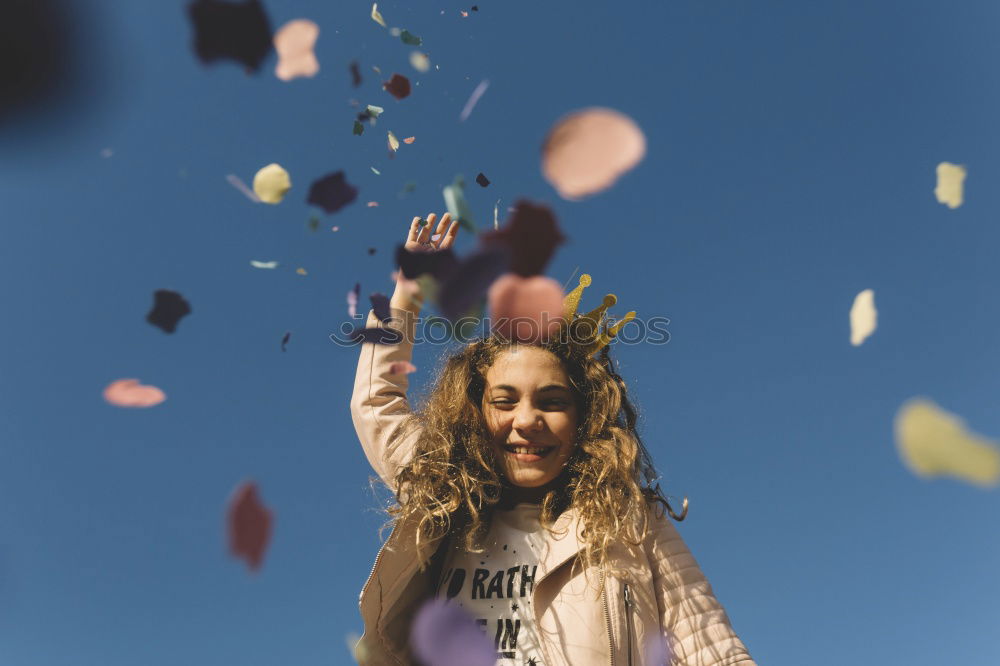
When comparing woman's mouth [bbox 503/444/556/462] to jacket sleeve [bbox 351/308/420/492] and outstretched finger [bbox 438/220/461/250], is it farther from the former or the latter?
outstretched finger [bbox 438/220/461/250]

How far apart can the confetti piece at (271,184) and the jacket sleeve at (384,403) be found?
0.78 meters

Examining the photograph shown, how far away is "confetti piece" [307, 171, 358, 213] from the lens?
2.19 m

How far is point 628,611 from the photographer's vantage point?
104 inches

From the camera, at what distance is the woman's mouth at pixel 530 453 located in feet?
9.64

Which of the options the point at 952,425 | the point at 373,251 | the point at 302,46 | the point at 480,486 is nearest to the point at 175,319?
the point at 373,251

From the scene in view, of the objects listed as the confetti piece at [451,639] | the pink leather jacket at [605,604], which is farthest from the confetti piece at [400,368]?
the confetti piece at [451,639]

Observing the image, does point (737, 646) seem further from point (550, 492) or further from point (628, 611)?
point (550, 492)

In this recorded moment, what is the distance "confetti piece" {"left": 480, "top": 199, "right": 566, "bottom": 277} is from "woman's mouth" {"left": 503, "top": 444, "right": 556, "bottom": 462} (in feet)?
3.64

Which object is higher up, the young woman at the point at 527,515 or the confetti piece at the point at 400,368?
the confetti piece at the point at 400,368

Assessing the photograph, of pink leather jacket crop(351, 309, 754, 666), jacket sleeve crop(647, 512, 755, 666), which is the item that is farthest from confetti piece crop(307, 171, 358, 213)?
jacket sleeve crop(647, 512, 755, 666)

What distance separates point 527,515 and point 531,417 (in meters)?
0.40

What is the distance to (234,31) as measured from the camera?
6.59 feet

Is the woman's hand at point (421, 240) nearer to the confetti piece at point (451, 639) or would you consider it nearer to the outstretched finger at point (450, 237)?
the outstretched finger at point (450, 237)

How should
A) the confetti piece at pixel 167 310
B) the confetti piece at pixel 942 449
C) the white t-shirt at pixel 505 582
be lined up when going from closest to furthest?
the confetti piece at pixel 942 449 → the confetti piece at pixel 167 310 → the white t-shirt at pixel 505 582
